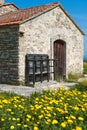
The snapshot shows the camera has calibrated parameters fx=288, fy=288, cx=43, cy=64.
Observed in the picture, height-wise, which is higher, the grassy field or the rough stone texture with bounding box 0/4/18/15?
the rough stone texture with bounding box 0/4/18/15

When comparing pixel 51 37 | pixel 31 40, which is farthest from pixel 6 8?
pixel 31 40

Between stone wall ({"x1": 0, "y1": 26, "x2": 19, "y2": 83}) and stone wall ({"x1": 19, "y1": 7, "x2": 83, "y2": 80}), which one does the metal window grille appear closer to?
stone wall ({"x1": 19, "y1": 7, "x2": 83, "y2": 80})

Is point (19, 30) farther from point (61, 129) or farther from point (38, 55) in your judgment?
point (61, 129)

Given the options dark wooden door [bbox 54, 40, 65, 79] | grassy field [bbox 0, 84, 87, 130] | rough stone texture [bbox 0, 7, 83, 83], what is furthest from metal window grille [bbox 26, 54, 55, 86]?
grassy field [bbox 0, 84, 87, 130]

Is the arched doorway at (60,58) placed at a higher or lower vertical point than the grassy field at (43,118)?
higher

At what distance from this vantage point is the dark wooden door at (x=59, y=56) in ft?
46.8

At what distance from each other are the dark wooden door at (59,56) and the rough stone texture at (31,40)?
0.90ft

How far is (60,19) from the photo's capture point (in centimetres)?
1448

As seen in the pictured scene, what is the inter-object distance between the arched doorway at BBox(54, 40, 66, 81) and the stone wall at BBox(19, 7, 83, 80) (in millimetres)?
228

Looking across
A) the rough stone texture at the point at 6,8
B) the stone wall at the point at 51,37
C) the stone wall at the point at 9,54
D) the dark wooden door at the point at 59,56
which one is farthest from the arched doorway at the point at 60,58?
the rough stone texture at the point at 6,8

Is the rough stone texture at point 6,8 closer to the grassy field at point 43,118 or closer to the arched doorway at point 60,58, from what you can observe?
the arched doorway at point 60,58

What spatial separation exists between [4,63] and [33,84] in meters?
1.63

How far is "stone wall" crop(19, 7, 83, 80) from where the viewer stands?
12.0 m

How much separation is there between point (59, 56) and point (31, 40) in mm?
2530
